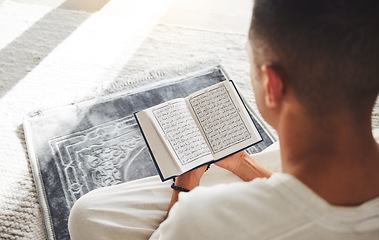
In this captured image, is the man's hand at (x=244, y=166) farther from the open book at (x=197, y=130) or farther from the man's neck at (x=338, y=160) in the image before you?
the man's neck at (x=338, y=160)

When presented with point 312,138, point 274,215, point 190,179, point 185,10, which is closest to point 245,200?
point 274,215

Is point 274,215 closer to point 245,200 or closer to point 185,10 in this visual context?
point 245,200

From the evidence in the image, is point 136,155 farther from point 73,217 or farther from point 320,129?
point 320,129

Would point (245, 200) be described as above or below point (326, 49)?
below

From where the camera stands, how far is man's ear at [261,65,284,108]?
0.57 meters

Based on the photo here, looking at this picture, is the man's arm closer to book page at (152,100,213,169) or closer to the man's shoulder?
book page at (152,100,213,169)

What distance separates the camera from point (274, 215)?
0.50m

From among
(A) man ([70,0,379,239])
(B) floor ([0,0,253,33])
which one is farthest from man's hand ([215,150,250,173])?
(B) floor ([0,0,253,33])

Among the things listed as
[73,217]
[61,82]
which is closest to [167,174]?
[73,217]

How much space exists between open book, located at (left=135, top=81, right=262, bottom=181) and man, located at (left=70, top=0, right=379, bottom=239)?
382mm

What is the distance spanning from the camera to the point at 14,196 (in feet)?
4.48

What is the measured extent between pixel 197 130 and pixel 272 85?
49cm

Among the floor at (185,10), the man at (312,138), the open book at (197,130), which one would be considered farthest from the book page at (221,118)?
the floor at (185,10)

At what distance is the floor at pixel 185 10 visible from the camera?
7.22 ft
